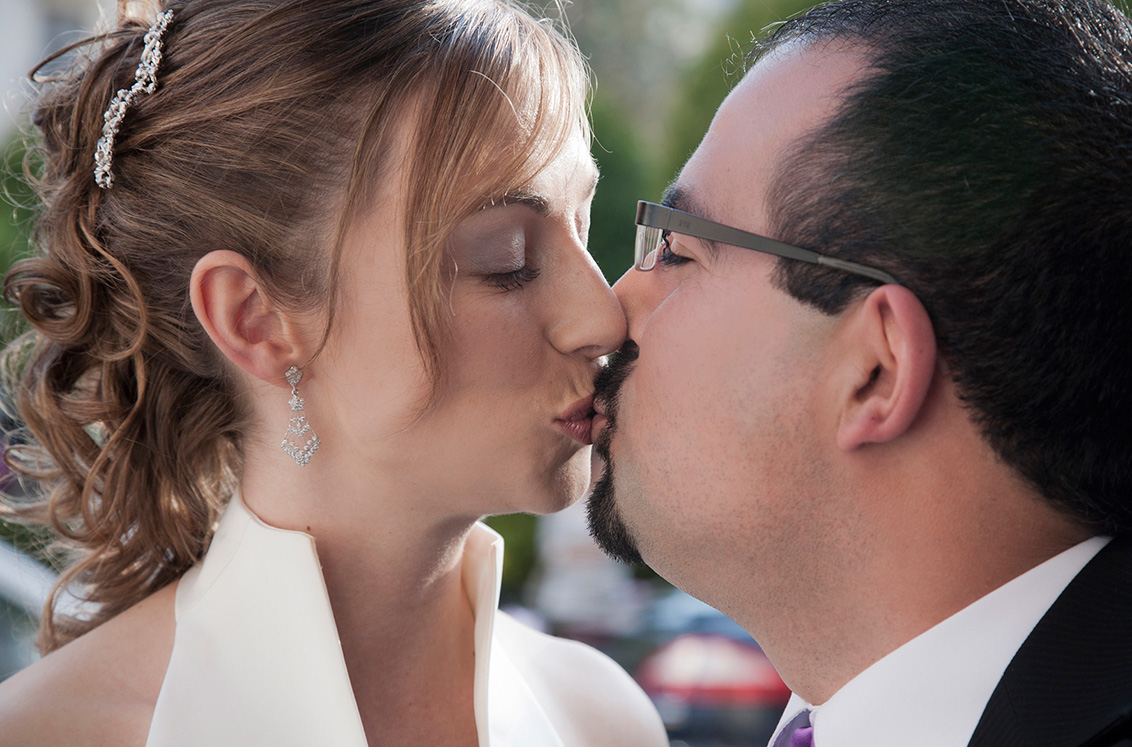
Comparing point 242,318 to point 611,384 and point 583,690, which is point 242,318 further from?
point 583,690

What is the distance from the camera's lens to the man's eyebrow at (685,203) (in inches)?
72.0

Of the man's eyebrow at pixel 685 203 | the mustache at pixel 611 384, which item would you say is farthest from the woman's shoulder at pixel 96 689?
the man's eyebrow at pixel 685 203

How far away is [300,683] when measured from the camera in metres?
1.89

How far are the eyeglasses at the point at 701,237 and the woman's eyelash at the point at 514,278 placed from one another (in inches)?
10.2

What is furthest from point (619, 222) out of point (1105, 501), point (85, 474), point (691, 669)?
point (1105, 501)

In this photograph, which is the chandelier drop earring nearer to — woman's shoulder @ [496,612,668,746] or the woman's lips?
the woman's lips

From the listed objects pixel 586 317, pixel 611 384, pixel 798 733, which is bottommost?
pixel 798 733

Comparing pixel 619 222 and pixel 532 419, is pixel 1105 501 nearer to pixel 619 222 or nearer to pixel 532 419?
pixel 532 419

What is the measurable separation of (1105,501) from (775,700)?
3697mm

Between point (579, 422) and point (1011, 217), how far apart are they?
0.95 meters

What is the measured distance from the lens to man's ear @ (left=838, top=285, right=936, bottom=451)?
1588 mm

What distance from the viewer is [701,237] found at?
1.82 m

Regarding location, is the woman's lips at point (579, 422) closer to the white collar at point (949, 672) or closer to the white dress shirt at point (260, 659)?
the white dress shirt at point (260, 659)

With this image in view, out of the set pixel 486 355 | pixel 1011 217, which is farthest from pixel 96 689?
pixel 1011 217
